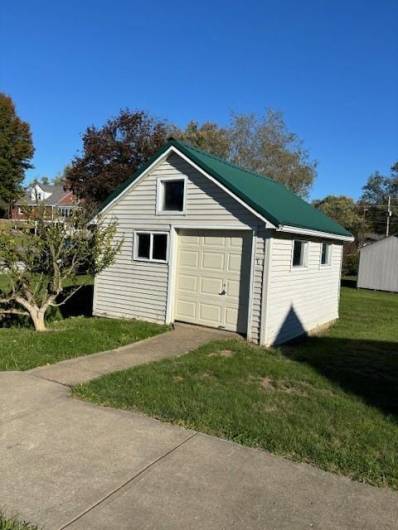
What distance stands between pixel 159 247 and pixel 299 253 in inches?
134

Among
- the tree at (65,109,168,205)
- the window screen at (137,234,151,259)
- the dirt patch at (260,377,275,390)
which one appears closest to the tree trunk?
the window screen at (137,234,151,259)

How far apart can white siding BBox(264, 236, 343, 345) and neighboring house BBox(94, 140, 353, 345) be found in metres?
0.03

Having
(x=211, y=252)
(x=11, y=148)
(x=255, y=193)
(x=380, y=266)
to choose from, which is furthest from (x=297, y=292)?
(x=11, y=148)

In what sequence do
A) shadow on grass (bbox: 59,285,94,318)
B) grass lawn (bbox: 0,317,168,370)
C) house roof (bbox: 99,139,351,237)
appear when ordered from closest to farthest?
grass lawn (bbox: 0,317,168,370), house roof (bbox: 99,139,351,237), shadow on grass (bbox: 59,285,94,318)

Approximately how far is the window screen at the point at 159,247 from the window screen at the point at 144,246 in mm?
180

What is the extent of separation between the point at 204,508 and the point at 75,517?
37.2 inches

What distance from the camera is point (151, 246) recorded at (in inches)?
448

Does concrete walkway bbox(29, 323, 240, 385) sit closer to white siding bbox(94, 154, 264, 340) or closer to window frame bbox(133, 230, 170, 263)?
white siding bbox(94, 154, 264, 340)

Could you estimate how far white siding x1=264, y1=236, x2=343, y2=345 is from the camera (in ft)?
32.1

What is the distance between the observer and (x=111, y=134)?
1126 inches

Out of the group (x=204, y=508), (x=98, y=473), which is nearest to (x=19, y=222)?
(x=98, y=473)

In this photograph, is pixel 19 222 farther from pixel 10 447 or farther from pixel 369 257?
pixel 369 257

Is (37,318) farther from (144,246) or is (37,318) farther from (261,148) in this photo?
Result: (261,148)

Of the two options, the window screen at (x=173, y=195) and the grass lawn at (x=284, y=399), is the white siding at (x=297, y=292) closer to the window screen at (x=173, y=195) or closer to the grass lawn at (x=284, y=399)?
the grass lawn at (x=284, y=399)
